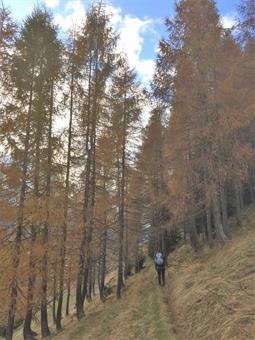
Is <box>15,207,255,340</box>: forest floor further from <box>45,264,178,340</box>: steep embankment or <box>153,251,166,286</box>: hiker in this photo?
<box>153,251,166,286</box>: hiker

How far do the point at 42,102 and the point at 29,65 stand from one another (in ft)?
4.99

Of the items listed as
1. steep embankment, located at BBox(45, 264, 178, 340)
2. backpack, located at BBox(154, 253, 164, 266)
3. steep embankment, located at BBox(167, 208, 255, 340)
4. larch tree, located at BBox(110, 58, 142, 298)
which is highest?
larch tree, located at BBox(110, 58, 142, 298)

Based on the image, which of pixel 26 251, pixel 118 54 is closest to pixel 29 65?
pixel 118 54

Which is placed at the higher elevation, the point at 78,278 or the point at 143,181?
the point at 143,181

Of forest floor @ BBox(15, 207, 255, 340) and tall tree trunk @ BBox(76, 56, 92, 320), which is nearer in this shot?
forest floor @ BBox(15, 207, 255, 340)

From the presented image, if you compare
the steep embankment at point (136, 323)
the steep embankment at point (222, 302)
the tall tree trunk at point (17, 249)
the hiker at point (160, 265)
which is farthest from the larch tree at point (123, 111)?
the steep embankment at point (222, 302)

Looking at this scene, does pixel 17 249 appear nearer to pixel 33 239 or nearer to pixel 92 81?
pixel 33 239

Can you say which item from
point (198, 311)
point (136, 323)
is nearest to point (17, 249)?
point (136, 323)

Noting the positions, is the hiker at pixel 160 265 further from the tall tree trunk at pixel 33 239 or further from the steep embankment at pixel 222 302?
the tall tree trunk at pixel 33 239

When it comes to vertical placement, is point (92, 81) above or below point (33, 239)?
above

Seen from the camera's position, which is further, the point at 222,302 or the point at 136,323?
the point at 136,323

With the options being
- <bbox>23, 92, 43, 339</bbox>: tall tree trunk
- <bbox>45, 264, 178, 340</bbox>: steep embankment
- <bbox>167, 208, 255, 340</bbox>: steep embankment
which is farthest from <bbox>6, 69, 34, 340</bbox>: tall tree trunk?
<bbox>167, 208, 255, 340</bbox>: steep embankment

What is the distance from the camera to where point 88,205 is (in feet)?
58.2

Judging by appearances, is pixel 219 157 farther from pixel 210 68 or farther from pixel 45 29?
pixel 45 29
